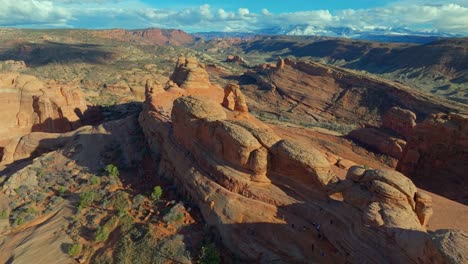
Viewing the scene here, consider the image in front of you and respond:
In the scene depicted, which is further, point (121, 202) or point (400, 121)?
point (400, 121)

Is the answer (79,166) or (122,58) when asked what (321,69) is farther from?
(122,58)

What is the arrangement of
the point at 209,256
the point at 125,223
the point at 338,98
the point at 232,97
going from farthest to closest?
the point at 338,98 → the point at 232,97 → the point at 125,223 → the point at 209,256

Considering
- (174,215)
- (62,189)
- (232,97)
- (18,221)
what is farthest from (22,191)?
(232,97)

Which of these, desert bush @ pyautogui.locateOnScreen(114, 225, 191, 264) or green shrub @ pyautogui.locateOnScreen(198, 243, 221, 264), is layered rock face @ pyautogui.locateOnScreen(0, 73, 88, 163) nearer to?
desert bush @ pyautogui.locateOnScreen(114, 225, 191, 264)

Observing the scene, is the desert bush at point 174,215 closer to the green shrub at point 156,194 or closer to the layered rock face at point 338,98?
the green shrub at point 156,194

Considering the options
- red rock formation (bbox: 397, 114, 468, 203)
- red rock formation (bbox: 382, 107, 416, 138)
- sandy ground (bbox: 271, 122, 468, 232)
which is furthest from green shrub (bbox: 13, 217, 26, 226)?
red rock formation (bbox: 382, 107, 416, 138)

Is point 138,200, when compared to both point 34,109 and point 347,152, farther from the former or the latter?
point 347,152

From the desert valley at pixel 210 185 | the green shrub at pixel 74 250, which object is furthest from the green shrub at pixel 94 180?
the green shrub at pixel 74 250
